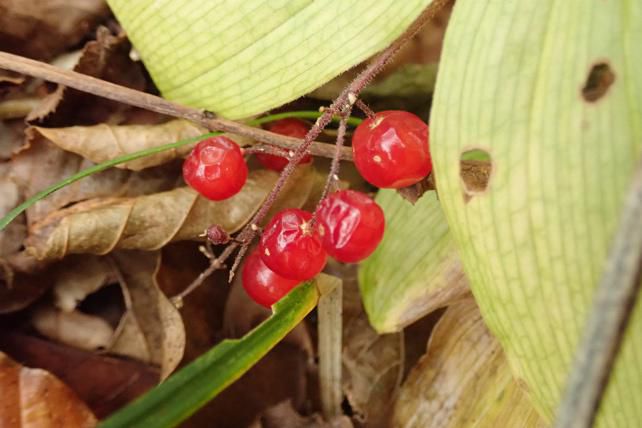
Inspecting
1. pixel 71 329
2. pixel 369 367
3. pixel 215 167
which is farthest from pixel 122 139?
pixel 369 367

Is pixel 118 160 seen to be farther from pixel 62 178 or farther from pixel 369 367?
pixel 369 367

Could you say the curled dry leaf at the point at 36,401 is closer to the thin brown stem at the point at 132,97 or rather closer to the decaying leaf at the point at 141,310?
the decaying leaf at the point at 141,310

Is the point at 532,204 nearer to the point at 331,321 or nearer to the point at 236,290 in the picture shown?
the point at 331,321

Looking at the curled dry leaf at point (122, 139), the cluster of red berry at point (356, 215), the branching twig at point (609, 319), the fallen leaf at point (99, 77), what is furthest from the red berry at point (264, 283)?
the branching twig at point (609, 319)

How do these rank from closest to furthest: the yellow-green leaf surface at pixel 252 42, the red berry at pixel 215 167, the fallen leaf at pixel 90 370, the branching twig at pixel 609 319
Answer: the branching twig at pixel 609 319 → the yellow-green leaf surface at pixel 252 42 → the red berry at pixel 215 167 → the fallen leaf at pixel 90 370

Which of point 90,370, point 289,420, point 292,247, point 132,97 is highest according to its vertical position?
point 132,97

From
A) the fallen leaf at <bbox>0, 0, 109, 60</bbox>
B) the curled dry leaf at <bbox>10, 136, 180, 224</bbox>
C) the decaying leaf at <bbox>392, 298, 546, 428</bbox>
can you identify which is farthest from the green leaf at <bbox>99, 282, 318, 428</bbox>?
the fallen leaf at <bbox>0, 0, 109, 60</bbox>

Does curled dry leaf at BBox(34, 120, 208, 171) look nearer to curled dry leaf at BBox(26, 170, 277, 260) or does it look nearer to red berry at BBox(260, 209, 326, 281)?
curled dry leaf at BBox(26, 170, 277, 260)
